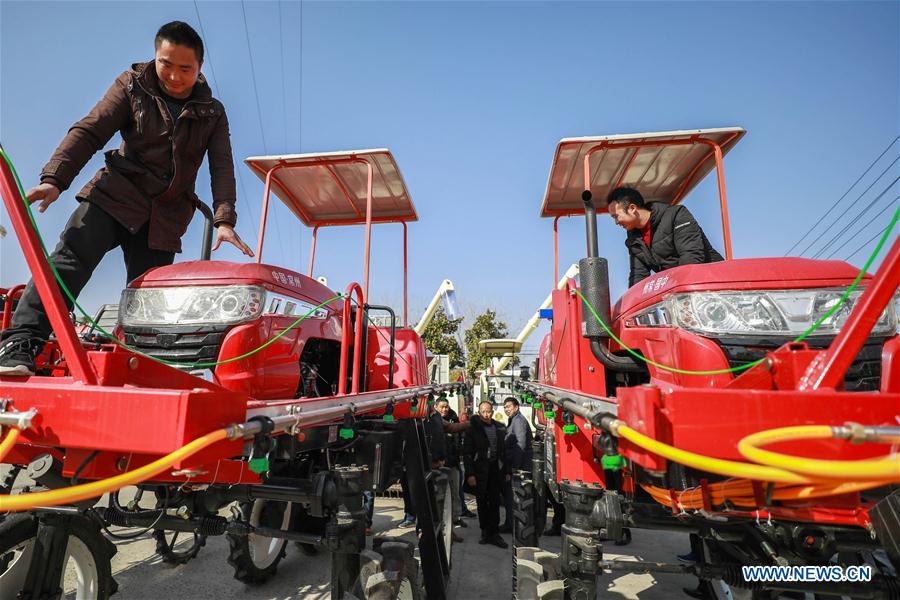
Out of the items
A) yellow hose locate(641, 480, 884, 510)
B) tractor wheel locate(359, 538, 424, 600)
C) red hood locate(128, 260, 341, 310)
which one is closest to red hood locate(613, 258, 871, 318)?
yellow hose locate(641, 480, 884, 510)

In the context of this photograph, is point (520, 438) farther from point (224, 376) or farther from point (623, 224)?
point (224, 376)

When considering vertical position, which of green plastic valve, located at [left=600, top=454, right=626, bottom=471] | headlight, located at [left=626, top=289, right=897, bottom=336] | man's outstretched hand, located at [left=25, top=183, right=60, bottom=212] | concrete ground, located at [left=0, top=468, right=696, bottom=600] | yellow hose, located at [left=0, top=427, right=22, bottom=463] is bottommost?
concrete ground, located at [left=0, top=468, right=696, bottom=600]

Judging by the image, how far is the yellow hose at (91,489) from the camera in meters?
1.11

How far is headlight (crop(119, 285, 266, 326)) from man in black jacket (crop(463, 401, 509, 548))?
182 inches

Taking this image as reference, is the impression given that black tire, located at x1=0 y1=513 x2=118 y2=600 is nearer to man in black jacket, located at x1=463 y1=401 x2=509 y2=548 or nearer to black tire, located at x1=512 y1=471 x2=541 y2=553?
black tire, located at x1=512 y1=471 x2=541 y2=553

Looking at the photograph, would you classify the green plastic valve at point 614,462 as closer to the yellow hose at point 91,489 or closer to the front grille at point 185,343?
the yellow hose at point 91,489

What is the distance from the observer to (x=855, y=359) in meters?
1.88

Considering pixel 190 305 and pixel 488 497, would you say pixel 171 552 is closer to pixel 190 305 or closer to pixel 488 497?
pixel 190 305

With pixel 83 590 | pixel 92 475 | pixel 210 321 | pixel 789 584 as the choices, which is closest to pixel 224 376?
pixel 210 321

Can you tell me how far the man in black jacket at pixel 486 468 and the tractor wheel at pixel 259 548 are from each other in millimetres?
2529

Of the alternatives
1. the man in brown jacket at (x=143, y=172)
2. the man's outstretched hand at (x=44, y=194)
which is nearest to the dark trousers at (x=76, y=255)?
the man in brown jacket at (x=143, y=172)

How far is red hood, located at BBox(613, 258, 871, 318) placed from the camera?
2.05 m

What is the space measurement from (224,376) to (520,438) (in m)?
5.08

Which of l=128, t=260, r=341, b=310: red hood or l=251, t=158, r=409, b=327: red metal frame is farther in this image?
l=251, t=158, r=409, b=327: red metal frame
